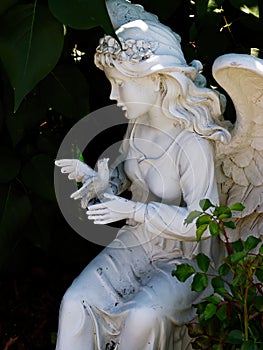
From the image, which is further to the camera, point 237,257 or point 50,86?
point 50,86

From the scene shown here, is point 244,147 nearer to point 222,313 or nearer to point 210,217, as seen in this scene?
point 210,217

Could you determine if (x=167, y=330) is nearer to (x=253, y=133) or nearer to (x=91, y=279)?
(x=91, y=279)

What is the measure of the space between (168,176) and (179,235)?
20 centimetres

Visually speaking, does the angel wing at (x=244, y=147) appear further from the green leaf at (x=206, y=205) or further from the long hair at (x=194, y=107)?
the green leaf at (x=206, y=205)

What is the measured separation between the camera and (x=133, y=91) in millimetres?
3770

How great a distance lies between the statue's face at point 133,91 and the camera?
3752 millimetres

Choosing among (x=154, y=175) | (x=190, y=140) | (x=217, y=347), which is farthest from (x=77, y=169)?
(x=217, y=347)

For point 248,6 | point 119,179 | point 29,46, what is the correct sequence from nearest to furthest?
point 29,46
point 119,179
point 248,6

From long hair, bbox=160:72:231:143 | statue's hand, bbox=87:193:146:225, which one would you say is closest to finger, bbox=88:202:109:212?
statue's hand, bbox=87:193:146:225

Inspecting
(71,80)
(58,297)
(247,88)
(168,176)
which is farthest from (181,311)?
(58,297)

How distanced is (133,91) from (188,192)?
359 mm

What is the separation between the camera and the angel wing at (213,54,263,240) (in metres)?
3.71

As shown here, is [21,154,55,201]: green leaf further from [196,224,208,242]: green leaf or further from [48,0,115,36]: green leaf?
[196,224,208,242]: green leaf

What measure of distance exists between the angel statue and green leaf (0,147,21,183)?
672 mm
